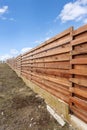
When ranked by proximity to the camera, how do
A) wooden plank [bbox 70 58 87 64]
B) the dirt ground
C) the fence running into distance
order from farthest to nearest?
the dirt ground, the fence running into distance, wooden plank [bbox 70 58 87 64]

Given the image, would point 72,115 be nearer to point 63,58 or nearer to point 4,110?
point 63,58

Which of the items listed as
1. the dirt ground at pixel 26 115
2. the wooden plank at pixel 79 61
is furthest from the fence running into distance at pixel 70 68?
the dirt ground at pixel 26 115

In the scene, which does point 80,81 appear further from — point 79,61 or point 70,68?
point 70,68

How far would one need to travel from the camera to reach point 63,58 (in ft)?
13.8

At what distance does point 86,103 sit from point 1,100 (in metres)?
4.00

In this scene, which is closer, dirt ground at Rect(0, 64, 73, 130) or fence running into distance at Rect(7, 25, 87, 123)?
fence running into distance at Rect(7, 25, 87, 123)

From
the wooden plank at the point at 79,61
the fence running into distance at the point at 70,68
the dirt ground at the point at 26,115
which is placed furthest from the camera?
the dirt ground at the point at 26,115

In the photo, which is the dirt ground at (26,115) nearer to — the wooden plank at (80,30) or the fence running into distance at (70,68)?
the fence running into distance at (70,68)

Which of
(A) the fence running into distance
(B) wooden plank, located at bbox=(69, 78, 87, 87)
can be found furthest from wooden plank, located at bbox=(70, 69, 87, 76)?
(B) wooden plank, located at bbox=(69, 78, 87, 87)

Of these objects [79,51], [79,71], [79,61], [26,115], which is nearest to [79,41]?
[79,51]

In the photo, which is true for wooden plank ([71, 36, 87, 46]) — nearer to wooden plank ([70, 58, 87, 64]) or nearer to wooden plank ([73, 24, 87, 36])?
wooden plank ([73, 24, 87, 36])

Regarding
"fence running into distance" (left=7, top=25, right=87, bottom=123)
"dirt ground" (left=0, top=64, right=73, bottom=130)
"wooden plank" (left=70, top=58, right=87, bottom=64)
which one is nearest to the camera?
"wooden plank" (left=70, top=58, right=87, bottom=64)

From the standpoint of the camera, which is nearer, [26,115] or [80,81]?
[80,81]

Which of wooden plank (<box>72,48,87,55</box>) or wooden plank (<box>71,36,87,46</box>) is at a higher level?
wooden plank (<box>71,36,87,46</box>)
